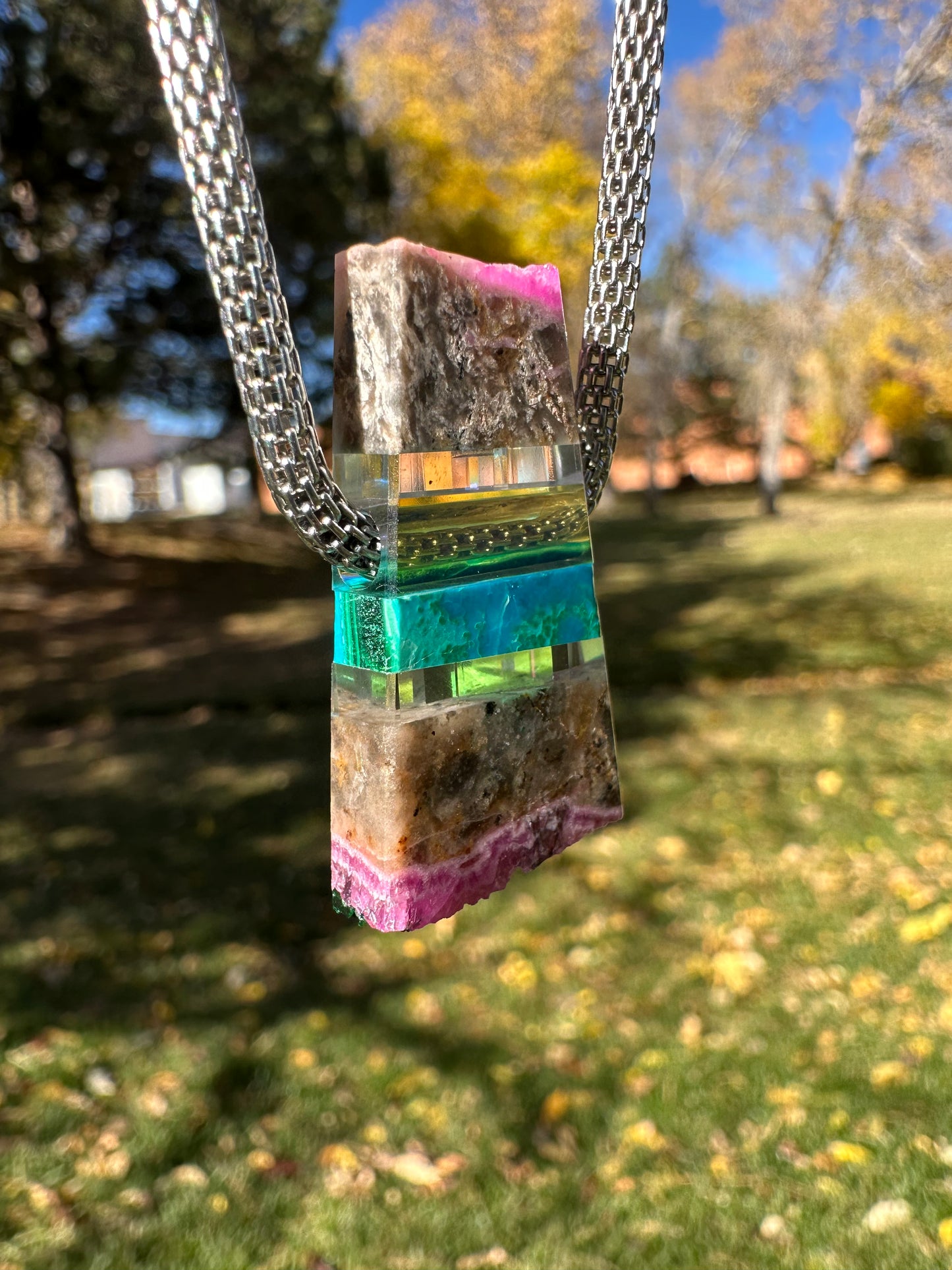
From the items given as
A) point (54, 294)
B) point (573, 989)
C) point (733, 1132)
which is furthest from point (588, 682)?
point (54, 294)

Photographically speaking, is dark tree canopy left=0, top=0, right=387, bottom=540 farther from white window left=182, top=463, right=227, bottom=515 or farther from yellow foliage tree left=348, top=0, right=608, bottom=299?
white window left=182, top=463, right=227, bottom=515

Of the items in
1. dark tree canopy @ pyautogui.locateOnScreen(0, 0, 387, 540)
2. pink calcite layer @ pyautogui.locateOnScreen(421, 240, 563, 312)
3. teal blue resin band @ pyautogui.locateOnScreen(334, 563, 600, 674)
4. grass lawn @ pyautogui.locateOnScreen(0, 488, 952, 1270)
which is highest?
dark tree canopy @ pyautogui.locateOnScreen(0, 0, 387, 540)

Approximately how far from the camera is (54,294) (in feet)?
44.6

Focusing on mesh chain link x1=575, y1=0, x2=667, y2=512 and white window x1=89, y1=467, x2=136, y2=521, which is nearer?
mesh chain link x1=575, y1=0, x2=667, y2=512

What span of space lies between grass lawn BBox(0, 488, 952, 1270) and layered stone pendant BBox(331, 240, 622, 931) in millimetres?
2991

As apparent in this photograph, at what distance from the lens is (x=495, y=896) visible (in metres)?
5.83

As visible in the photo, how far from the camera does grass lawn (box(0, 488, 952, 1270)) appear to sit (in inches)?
140

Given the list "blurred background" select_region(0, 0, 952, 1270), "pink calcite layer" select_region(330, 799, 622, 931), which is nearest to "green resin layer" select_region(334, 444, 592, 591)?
"pink calcite layer" select_region(330, 799, 622, 931)

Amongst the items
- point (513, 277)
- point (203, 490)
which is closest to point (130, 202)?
point (513, 277)

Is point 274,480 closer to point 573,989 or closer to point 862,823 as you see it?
point 573,989

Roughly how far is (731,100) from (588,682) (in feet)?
34.9

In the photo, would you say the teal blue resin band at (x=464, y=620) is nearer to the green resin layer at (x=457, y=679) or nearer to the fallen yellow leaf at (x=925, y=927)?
the green resin layer at (x=457, y=679)

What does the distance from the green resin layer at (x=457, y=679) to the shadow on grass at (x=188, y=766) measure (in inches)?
151

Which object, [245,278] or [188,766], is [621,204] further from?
[188,766]
